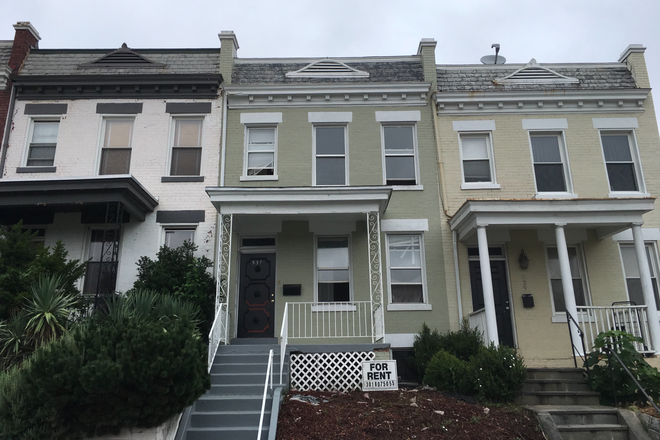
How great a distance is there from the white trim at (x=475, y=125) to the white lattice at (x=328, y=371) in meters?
6.51

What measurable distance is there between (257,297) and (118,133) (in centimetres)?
573

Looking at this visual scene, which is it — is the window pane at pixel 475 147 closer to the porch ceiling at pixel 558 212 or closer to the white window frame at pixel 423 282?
the white window frame at pixel 423 282

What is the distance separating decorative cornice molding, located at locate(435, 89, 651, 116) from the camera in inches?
525

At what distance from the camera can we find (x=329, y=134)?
1366cm

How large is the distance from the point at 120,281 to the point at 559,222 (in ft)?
32.8

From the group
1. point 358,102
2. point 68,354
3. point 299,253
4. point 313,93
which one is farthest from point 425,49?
point 68,354

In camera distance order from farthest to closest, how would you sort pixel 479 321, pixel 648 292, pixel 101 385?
pixel 479 321, pixel 648 292, pixel 101 385

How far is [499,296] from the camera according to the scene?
40.4 feet

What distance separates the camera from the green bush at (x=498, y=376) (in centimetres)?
888

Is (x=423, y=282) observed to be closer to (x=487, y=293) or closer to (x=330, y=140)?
(x=487, y=293)

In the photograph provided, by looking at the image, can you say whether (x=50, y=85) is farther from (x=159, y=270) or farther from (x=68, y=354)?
(x=68, y=354)

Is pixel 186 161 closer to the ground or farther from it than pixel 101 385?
farther from it

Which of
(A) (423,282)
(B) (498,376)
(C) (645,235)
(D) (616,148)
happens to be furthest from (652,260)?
(B) (498,376)

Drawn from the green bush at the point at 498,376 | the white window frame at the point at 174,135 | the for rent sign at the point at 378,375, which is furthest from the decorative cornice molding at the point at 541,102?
the for rent sign at the point at 378,375
